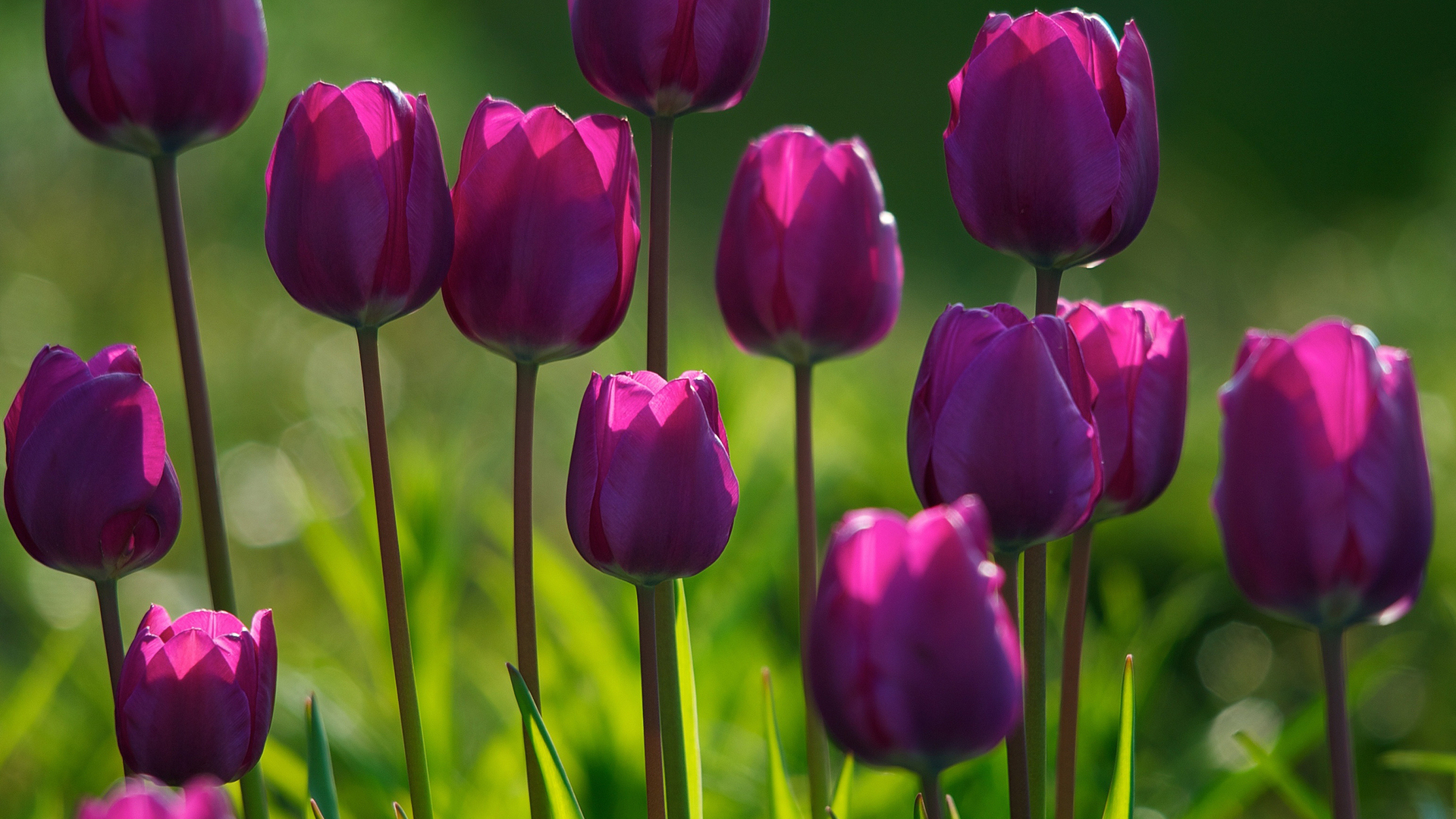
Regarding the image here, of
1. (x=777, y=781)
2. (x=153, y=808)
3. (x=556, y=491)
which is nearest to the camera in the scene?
(x=153, y=808)

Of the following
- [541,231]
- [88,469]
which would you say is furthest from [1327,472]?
[88,469]

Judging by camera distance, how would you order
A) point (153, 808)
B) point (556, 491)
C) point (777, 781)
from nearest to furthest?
1. point (153, 808)
2. point (777, 781)
3. point (556, 491)

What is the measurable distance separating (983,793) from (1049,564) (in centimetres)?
40

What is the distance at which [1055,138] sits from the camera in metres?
0.37

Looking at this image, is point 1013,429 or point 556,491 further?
point 556,491

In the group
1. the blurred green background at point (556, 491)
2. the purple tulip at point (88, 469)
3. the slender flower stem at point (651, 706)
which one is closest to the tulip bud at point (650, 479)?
the slender flower stem at point (651, 706)

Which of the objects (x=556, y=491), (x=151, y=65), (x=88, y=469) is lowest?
(x=556, y=491)

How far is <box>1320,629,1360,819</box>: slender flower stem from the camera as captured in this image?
1.00ft

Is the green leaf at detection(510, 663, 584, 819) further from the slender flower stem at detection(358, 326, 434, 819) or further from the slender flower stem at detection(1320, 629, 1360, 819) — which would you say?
the slender flower stem at detection(1320, 629, 1360, 819)

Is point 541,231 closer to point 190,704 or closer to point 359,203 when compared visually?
point 359,203

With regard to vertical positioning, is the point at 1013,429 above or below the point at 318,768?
above

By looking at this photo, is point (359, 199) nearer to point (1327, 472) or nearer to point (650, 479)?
point (650, 479)

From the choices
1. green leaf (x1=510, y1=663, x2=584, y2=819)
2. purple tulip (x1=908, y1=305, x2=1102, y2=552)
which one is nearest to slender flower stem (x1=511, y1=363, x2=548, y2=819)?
green leaf (x1=510, y1=663, x2=584, y2=819)

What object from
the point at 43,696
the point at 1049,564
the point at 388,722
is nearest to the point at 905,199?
the point at 1049,564
